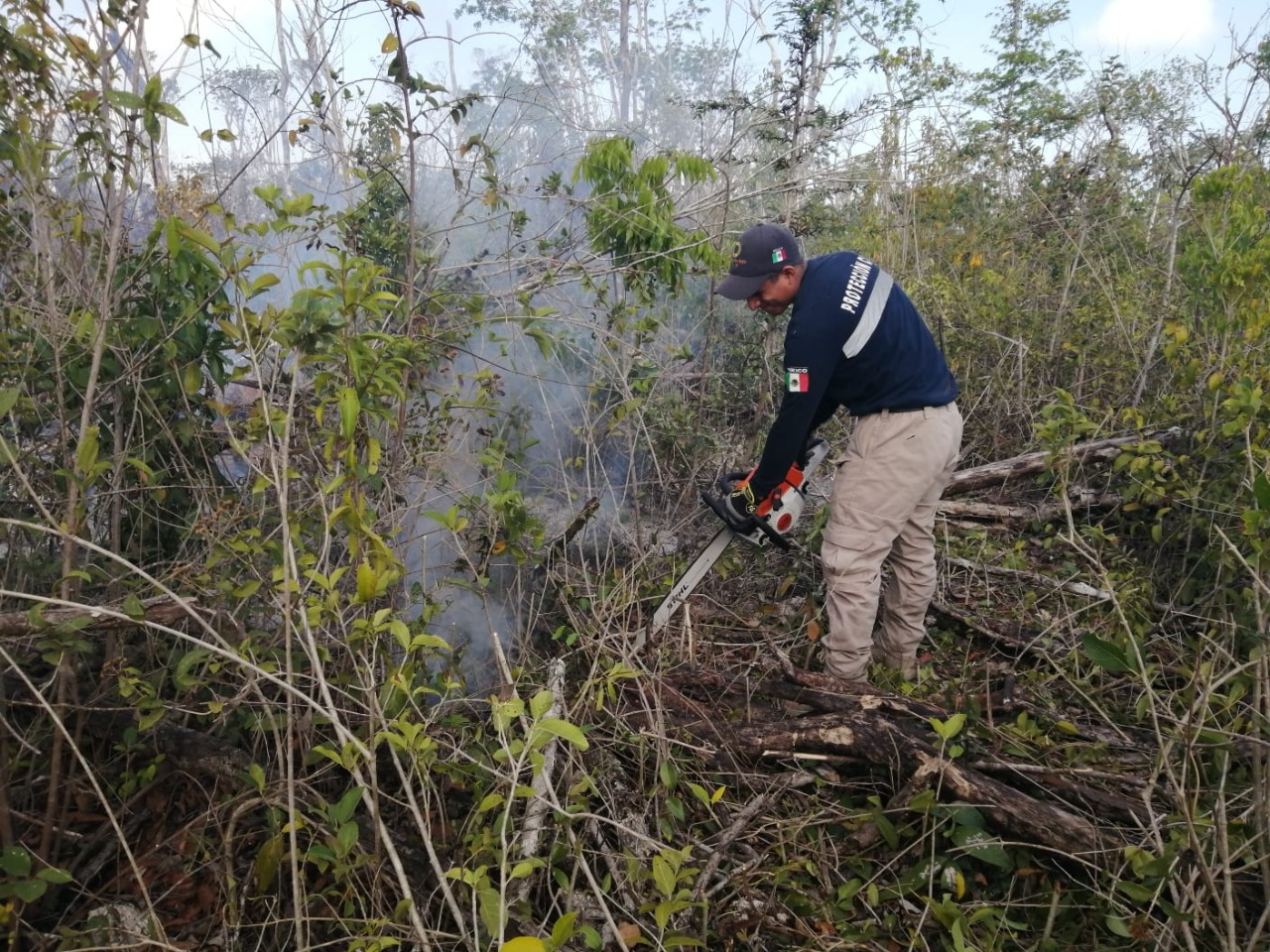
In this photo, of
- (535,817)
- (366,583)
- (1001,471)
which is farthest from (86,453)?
(1001,471)

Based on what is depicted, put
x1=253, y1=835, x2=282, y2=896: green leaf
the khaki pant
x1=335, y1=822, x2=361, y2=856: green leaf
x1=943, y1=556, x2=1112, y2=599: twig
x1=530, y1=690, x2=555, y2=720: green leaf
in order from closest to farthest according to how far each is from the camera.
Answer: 1. x1=530, y1=690, x2=555, y2=720: green leaf
2. x1=335, y1=822, x2=361, y2=856: green leaf
3. x1=253, y1=835, x2=282, y2=896: green leaf
4. the khaki pant
5. x1=943, y1=556, x2=1112, y2=599: twig

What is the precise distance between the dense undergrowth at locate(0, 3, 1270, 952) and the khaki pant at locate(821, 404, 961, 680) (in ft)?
1.02

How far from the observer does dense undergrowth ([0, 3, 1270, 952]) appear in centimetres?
182

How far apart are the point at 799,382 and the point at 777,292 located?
41cm

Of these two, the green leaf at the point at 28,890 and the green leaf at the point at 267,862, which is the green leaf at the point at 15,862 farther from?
the green leaf at the point at 267,862

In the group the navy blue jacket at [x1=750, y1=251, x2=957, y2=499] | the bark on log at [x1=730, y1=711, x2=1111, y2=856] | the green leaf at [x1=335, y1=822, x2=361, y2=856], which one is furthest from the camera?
the navy blue jacket at [x1=750, y1=251, x2=957, y2=499]

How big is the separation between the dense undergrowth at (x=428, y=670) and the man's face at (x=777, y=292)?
2.60 ft

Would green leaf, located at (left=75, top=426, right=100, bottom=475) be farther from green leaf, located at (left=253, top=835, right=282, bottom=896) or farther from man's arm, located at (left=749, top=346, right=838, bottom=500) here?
man's arm, located at (left=749, top=346, right=838, bottom=500)

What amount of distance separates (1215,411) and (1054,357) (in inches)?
75.5

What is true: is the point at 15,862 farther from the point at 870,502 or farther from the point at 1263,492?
the point at 1263,492

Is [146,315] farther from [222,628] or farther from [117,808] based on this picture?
[117,808]

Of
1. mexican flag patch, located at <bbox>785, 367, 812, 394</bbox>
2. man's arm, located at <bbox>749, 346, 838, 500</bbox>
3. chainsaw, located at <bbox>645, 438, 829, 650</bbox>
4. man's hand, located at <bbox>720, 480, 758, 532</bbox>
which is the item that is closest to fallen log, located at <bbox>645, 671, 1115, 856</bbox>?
chainsaw, located at <bbox>645, 438, 829, 650</bbox>

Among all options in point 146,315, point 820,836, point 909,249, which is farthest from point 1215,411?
point 146,315

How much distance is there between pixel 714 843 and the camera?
2203 millimetres
